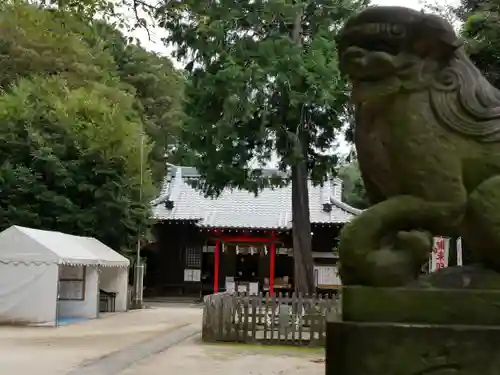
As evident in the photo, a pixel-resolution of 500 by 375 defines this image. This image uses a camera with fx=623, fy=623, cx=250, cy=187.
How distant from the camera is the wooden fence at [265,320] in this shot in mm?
12102

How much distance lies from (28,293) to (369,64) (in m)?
12.8

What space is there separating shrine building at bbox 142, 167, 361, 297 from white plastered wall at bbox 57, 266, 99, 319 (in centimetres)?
728

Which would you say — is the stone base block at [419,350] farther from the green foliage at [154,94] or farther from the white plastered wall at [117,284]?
the green foliage at [154,94]

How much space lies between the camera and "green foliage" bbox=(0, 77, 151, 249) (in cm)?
1908

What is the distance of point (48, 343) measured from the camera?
11.4 metres

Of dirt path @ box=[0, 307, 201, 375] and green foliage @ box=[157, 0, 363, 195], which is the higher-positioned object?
green foliage @ box=[157, 0, 363, 195]

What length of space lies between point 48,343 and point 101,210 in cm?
→ 846

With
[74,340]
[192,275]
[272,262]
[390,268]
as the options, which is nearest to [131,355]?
[74,340]

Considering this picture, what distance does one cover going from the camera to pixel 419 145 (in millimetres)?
2826

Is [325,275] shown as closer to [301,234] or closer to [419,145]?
[301,234]

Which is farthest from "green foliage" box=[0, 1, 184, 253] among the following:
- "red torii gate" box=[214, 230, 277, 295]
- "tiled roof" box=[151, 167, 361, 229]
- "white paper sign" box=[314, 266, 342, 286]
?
"white paper sign" box=[314, 266, 342, 286]

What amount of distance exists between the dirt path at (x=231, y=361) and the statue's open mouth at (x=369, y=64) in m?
6.63

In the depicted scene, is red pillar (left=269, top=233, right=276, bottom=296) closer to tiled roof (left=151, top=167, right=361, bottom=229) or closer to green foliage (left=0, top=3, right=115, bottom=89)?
tiled roof (left=151, top=167, right=361, bottom=229)

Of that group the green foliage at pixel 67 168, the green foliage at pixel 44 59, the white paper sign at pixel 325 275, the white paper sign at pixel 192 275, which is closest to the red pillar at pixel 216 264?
the white paper sign at pixel 192 275
